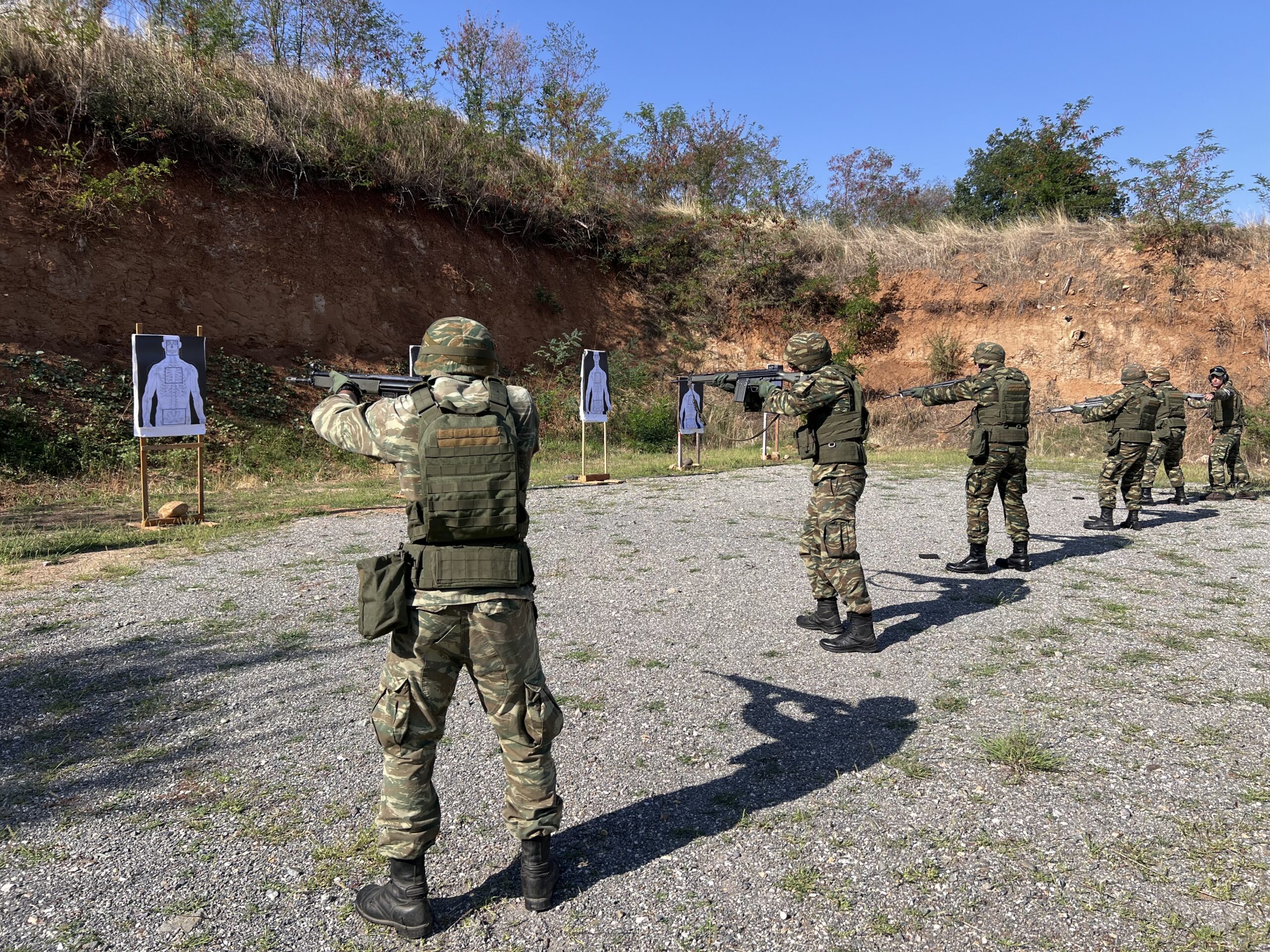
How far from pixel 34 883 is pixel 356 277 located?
17138 mm

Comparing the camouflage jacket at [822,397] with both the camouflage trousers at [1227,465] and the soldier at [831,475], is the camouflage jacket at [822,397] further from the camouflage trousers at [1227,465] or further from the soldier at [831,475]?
the camouflage trousers at [1227,465]

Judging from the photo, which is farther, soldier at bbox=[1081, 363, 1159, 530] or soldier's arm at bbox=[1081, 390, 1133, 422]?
soldier's arm at bbox=[1081, 390, 1133, 422]

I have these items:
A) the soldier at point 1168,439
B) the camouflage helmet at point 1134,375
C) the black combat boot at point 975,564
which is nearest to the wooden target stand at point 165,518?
the black combat boot at point 975,564

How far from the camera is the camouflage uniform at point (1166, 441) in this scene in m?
11.3

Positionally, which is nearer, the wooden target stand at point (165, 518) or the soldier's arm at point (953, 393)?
the soldier's arm at point (953, 393)

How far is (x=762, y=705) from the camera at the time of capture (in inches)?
178

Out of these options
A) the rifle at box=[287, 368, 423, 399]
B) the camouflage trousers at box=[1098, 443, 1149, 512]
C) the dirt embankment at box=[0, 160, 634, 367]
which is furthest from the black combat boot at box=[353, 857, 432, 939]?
the dirt embankment at box=[0, 160, 634, 367]

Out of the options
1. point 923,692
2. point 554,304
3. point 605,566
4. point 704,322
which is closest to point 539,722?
point 923,692

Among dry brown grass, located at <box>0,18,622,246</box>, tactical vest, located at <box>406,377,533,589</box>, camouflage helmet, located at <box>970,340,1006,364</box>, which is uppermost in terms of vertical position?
dry brown grass, located at <box>0,18,622,246</box>

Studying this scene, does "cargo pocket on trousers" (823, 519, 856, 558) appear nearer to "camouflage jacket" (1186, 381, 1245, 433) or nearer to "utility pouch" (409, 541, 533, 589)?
"utility pouch" (409, 541, 533, 589)

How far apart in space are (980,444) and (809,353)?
3032mm

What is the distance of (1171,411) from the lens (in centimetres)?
1158

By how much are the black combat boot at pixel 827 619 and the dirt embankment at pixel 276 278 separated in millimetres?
14171

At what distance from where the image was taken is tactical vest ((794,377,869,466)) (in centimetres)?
570
